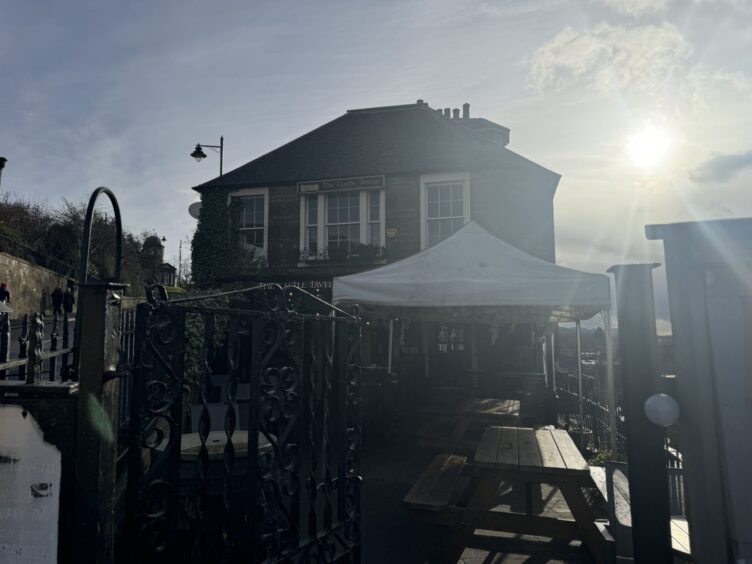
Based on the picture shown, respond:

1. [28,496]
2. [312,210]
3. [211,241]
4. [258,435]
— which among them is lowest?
[28,496]

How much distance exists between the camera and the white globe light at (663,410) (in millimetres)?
1947

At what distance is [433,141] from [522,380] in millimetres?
9486

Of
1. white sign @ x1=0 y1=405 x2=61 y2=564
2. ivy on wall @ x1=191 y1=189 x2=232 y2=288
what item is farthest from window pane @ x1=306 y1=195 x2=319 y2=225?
white sign @ x1=0 y1=405 x2=61 y2=564

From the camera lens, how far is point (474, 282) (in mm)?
6496

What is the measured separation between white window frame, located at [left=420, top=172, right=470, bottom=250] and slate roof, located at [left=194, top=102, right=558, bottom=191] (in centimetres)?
19

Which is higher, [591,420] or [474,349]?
[474,349]

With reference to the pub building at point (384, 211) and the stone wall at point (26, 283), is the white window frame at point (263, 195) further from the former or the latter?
the stone wall at point (26, 283)

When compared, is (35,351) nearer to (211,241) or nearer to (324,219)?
(324,219)

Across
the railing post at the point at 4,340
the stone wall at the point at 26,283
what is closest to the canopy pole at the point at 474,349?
the railing post at the point at 4,340

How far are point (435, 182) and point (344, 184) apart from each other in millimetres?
2849

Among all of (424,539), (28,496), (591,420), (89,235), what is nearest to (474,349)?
(591,420)

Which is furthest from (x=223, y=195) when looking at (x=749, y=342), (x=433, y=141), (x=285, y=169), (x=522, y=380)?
(x=749, y=342)

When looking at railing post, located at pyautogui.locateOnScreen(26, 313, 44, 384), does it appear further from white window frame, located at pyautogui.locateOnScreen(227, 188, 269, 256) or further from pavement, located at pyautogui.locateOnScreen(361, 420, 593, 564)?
white window frame, located at pyautogui.locateOnScreen(227, 188, 269, 256)

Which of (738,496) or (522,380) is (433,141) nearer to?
(522,380)
